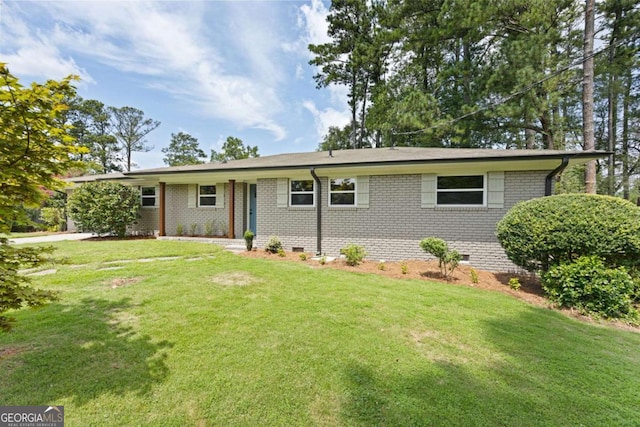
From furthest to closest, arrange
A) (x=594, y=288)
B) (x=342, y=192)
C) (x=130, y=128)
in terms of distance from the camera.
→ (x=130, y=128)
(x=342, y=192)
(x=594, y=288)

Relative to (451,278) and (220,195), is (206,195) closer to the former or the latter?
(220,195)

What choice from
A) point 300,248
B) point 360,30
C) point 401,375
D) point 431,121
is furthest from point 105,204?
point 360,30

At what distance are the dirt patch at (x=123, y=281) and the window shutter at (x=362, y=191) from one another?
20.4 ft

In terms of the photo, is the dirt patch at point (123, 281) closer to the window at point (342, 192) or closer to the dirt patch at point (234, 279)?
the dirt patch at point (234, 279)

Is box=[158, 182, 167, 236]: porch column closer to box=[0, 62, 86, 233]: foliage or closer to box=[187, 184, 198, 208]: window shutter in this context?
box=[187, 184, 198, 208]: window shutter

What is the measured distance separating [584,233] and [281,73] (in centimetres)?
1480

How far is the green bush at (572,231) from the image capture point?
4.77 m

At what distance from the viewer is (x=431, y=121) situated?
15.1 m

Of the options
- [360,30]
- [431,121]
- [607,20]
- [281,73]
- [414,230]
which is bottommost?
[414,230]

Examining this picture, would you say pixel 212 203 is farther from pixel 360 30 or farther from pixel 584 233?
pixel 360 30

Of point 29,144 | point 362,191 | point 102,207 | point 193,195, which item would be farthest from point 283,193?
point 102,207

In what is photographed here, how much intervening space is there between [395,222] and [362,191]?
57.1 inches

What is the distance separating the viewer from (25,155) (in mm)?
2172

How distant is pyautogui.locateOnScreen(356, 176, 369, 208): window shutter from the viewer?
342 inches
